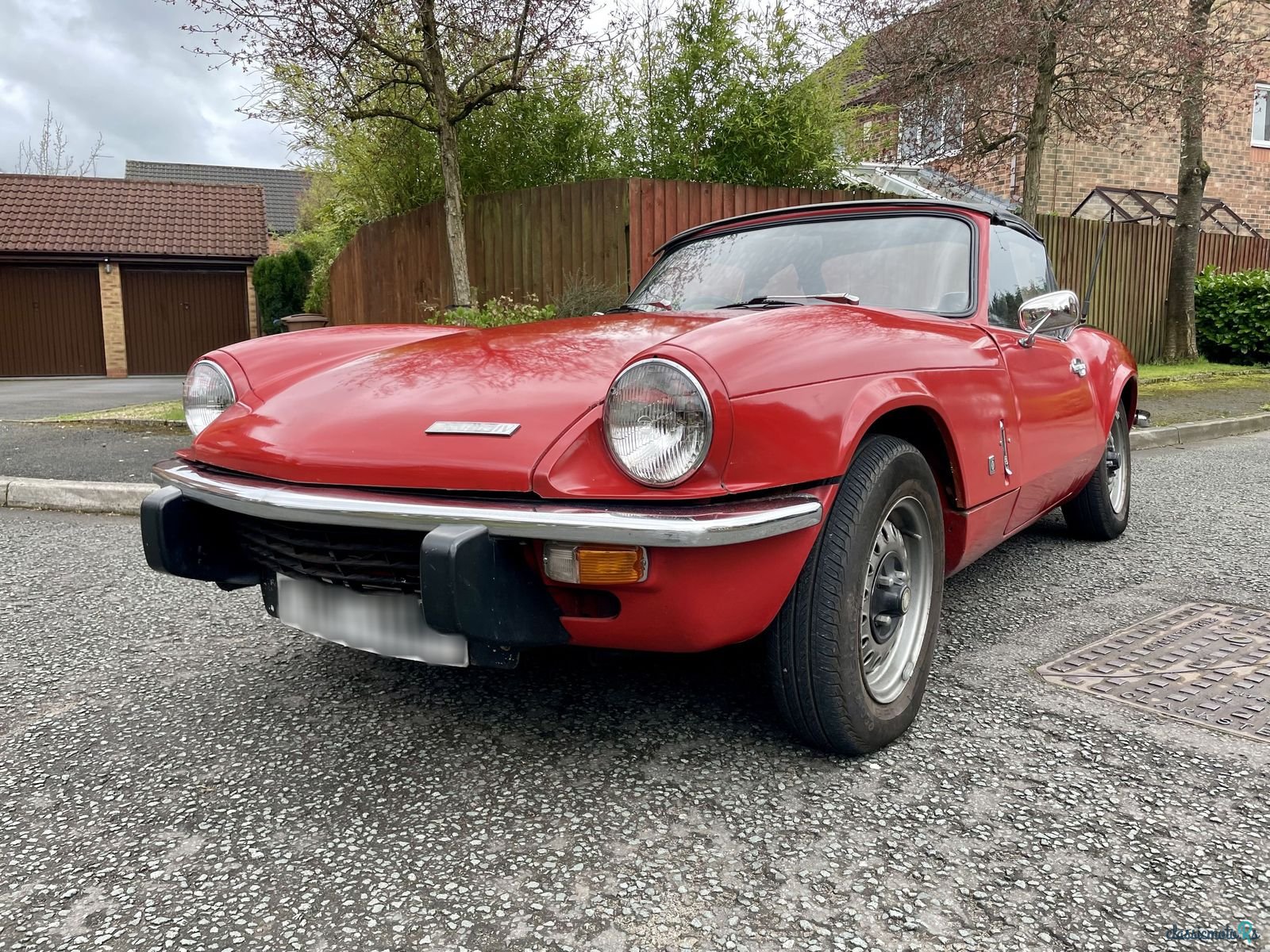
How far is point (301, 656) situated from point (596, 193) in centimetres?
585

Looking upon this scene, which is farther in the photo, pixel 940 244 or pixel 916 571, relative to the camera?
pixel 940 244

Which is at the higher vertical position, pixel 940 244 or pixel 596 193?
pixel 596 193

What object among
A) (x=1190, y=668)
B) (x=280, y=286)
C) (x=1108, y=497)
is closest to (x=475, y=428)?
(x=1190, y=668)

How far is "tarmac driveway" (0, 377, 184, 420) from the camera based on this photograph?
10.8 meters

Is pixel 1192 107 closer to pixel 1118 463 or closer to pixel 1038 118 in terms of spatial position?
pixel 1038 118

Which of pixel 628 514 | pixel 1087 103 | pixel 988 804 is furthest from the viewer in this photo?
pixel 1087 103

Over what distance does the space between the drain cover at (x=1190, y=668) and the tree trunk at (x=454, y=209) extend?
20.5 ft

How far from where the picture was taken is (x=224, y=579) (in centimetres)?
237

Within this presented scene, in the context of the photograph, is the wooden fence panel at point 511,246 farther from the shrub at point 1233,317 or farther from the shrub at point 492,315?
the shrub at point 1233,317

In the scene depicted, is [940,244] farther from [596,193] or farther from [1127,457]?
[596,193]

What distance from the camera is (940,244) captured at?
312 cm

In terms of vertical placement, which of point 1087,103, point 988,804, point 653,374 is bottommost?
point 988,804

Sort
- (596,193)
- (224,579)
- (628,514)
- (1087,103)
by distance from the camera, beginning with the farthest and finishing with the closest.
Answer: (1087,103)
(596,193)
(224,579)
(628,514)

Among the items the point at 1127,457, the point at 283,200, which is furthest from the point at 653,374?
Result: the point at 283,200
